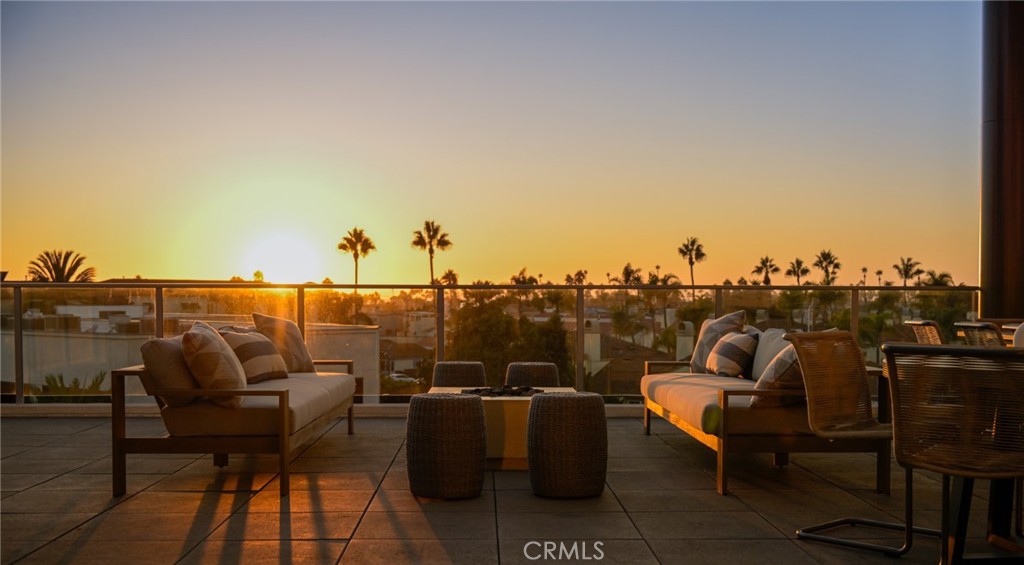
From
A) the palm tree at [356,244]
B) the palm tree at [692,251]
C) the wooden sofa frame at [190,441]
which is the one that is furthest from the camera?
the palm tree at [356,244]

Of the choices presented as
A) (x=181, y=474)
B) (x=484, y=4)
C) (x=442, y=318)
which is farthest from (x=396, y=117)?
(x=181, y=474)

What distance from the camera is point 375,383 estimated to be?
22.5ft

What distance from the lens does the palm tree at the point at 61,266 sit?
16.4 m

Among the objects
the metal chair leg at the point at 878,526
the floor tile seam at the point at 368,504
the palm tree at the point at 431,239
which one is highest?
the palm tree at the point at 431,239

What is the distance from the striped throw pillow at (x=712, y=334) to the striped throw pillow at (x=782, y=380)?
1559 mm

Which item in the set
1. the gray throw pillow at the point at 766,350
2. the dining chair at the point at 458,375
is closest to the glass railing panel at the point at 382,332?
the dining chair at the point at 458,375

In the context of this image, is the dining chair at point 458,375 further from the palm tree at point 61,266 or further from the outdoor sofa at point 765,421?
the palm tree at point 61,266

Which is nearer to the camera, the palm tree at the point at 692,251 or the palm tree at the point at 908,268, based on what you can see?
the palm tree at the point at 908,268

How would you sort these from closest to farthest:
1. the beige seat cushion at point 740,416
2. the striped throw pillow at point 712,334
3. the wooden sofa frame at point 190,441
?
the wooden sofa frame at point 190,441 → the beige seat cushion at point 740,416 → the striped throw pillow at point 712,334

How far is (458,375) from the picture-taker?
5.70 metres

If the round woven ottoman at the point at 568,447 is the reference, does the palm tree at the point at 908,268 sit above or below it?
above

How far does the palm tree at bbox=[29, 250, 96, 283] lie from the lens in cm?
1641

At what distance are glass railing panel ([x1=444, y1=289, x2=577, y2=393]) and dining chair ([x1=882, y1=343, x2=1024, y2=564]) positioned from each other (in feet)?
14.3

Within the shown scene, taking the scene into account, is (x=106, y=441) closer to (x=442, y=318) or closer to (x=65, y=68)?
(x=442, y=318)
